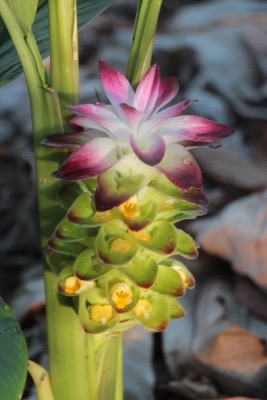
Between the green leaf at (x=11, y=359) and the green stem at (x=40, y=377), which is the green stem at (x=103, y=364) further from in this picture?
the green leaf at (x=11, y=359)

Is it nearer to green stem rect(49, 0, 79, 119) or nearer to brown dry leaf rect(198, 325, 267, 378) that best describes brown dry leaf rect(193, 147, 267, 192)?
brown dry leaf rect(198, 325, 267, 378)

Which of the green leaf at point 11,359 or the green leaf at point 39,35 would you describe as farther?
the green leaf at point 39,35

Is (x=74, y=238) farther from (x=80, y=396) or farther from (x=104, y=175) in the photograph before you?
(x=80, y=396)

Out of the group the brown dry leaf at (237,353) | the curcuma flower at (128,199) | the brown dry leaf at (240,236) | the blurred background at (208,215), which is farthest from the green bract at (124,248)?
the brown dry leaf at (240,236)

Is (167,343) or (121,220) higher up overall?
(121,220)

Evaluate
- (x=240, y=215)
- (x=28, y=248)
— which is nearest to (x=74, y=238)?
(x=240, y=215)

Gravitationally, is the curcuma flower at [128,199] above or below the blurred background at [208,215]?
above

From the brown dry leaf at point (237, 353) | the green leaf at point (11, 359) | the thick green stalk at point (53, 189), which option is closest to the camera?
the green leaf at point (11, 359)
